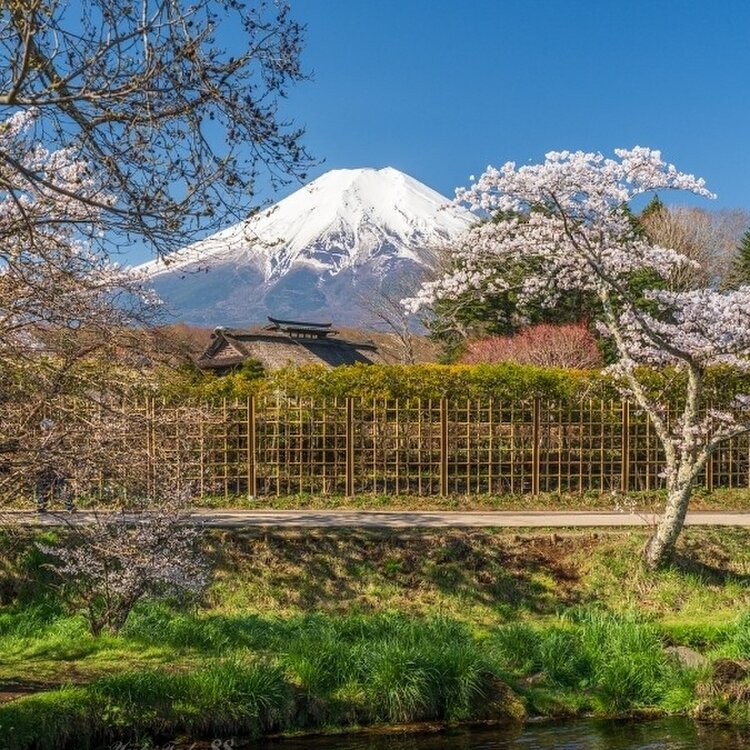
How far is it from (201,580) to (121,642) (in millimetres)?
1390

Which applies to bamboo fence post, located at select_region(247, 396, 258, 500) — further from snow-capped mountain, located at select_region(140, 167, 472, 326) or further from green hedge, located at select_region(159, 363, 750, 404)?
snow-capped mountain, located at select_region(140, 167, 472, 326)

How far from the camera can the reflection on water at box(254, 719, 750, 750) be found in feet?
25.9

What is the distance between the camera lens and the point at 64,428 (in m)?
7.62

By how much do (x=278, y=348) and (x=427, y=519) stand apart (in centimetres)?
2021

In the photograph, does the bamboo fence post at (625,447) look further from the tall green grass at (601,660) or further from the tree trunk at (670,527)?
the tall green grass at (601,660)

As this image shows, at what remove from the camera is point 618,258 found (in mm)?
13352

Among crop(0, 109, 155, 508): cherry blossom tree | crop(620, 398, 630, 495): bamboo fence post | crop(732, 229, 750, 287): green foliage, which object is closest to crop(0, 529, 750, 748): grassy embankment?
crop(0, 109, 155, 508): cherry blossom tree

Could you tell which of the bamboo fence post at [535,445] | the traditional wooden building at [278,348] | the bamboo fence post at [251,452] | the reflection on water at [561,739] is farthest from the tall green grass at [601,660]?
the traditional wooden building at [278,348]

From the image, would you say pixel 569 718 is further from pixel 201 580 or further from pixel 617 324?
pixel 617 324

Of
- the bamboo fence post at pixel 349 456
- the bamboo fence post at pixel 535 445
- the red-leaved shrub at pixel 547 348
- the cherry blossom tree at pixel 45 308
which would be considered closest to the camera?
the cherry blossom tree at pixel 45 308

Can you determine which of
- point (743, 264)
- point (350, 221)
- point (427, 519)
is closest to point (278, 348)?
point (743, 264)

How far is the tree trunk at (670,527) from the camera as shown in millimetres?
12398

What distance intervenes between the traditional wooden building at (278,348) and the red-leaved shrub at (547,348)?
5664 millimetres

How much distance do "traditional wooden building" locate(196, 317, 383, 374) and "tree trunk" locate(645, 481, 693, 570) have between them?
18684 mm
